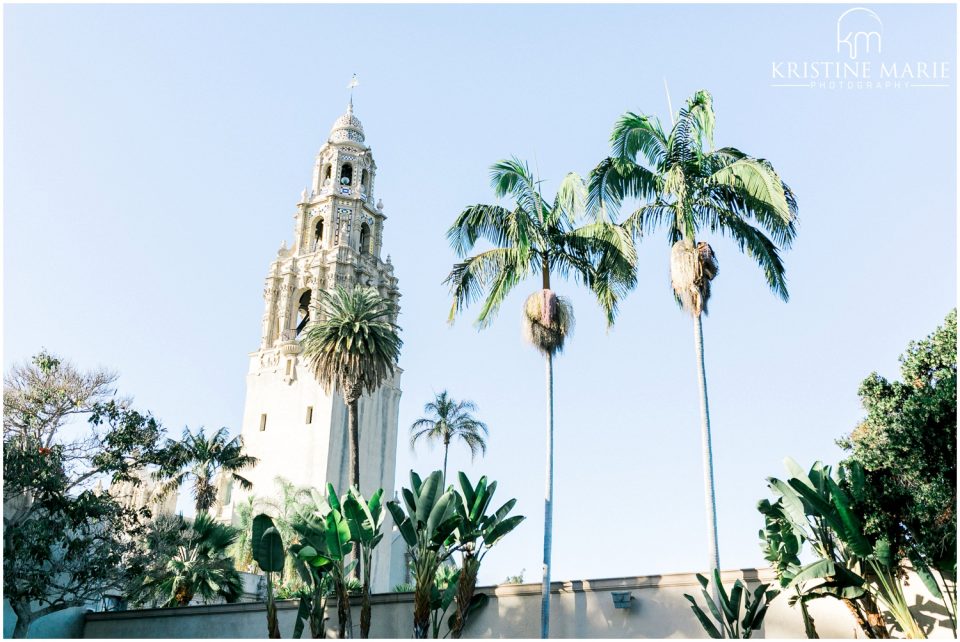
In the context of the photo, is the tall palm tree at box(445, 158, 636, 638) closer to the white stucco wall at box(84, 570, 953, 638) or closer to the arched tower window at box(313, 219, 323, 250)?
the white stucco wall at box(84, 570, 953, 638)

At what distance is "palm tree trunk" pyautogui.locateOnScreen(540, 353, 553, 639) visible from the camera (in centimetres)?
2069

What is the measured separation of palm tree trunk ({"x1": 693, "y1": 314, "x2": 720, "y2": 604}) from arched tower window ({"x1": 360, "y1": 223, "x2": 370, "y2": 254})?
42250mm

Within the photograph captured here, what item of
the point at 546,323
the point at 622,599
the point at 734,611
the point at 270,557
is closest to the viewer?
the point at 734,611

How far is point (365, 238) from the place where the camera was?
203ft

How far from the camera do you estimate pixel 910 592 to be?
58.9ft

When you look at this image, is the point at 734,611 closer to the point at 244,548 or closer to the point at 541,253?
the point at 541,253

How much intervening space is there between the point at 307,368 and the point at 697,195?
33063mm

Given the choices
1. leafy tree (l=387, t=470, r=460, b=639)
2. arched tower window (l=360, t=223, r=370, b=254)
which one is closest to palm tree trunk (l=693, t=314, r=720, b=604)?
leafy tree (l=387, t=470, r=460, b=639)

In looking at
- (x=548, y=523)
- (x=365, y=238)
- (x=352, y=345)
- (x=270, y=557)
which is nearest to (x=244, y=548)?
(x=352, y=345)

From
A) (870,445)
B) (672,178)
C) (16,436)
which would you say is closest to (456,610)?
(870,445)

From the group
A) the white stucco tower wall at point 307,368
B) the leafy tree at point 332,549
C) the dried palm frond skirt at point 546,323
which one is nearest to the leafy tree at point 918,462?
the dried palm frond skirt at point 546,323

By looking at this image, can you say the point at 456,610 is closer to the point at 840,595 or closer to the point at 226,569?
the point at 840,595

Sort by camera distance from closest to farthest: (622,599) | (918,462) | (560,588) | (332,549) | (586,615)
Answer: (918,462) < (622,599) < (586,615) < (560,588) < (332,549)

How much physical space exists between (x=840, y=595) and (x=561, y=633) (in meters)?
6.33
